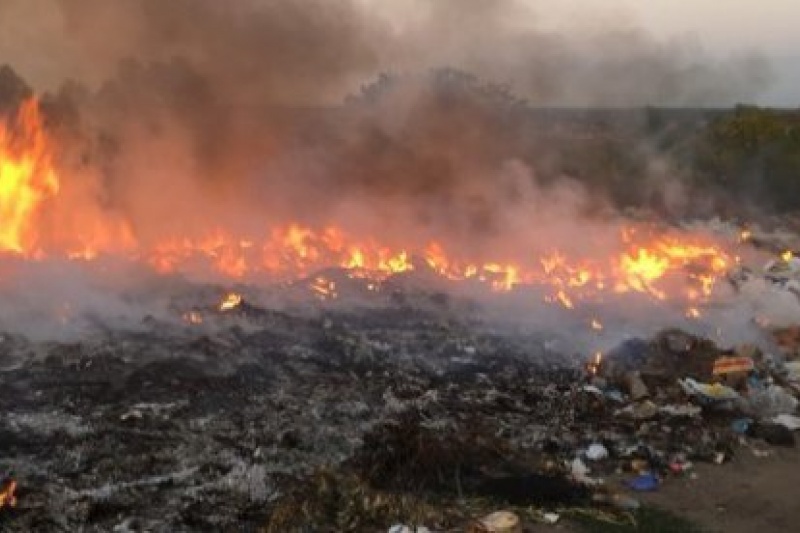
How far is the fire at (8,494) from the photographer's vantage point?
7039 millimetres

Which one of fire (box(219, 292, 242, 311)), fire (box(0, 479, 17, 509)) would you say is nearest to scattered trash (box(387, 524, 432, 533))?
fire (box(0, 479, 17, 509))

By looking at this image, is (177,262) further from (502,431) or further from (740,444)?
(740,444)

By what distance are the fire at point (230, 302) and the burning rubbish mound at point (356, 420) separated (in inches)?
1.6

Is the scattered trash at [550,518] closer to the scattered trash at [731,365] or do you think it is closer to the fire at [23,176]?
the scattered trash at [731,365]

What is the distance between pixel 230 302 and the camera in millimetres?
12867

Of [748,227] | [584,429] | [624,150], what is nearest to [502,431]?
[584,429]

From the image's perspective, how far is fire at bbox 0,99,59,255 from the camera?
45.5 ft

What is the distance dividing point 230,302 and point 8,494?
589 centimetres

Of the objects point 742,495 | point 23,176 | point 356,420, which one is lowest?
point 742,495

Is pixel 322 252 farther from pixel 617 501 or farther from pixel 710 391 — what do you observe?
pixel 617 501

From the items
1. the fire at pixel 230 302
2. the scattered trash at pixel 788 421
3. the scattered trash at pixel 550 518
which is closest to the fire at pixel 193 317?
the fire at pixel 230 302

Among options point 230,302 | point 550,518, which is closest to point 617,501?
point 550,518

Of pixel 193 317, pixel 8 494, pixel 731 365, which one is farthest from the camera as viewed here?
pixel 193 317

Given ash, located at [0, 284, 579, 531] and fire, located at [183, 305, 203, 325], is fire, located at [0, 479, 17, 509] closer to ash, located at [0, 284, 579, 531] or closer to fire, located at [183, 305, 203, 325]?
ash, located at [0, 284, 579, 531]
